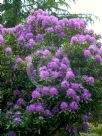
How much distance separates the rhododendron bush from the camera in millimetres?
6887

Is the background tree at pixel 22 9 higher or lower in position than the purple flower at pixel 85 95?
higher

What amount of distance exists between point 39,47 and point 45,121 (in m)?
1.62

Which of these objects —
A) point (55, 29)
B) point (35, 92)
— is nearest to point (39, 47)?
point (55, 29)

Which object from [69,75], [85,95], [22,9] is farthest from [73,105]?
[22,9]

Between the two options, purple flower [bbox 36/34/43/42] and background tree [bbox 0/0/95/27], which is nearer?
purple flower [bbox 36/34/43/42]

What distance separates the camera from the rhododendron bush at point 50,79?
689 centimetres

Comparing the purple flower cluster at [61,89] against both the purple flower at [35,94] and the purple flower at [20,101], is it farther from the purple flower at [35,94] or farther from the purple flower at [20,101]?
the purple flower at [20,101]

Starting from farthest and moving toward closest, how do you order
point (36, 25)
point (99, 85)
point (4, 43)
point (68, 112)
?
point (36, 25), point (4, 43), point (99, 85), point (68, 112)

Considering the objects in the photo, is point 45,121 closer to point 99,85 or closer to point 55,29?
point 99,85

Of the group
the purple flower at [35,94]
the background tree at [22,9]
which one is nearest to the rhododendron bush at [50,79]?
the purple flower at [35,94]

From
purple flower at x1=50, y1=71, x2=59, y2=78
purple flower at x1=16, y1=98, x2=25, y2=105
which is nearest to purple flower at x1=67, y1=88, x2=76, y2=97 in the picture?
purple flower at x1=50, y1=71, x2=59, y2=78

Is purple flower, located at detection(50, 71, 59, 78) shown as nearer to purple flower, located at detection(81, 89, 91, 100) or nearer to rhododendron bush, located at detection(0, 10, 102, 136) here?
rhododendron bush, located at detection(0, 10, 102, 136)

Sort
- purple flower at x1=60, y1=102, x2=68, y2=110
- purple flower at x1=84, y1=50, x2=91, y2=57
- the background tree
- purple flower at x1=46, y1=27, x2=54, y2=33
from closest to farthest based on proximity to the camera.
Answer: purple flower at x1=60, y1=102, x2=68, y2=110 < purple flower at x1=84, y1=50, x2=91, y2=57 < purple flower at x1=46, y1=27, x2=54, y2=33 < the background tree

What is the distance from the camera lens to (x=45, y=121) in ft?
22.2
